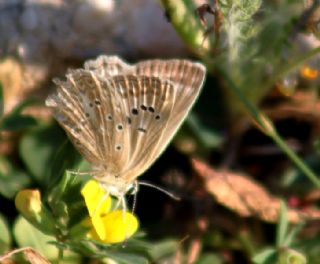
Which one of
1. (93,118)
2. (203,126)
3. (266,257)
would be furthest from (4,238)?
(203,126)

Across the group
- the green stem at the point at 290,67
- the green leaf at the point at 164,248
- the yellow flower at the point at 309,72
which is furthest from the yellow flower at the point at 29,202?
the yellow flower at the point at 309,72

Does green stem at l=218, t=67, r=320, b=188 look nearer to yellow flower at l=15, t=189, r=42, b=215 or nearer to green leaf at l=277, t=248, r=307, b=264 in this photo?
green leaf at l=277, t=248, r=307, b=264

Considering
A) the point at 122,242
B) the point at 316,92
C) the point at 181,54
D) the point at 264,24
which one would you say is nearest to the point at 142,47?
the point at 181,54

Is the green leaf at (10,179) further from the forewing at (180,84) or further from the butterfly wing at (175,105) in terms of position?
the forewing at (180,84)

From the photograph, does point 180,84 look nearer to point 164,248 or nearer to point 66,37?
point 164,248

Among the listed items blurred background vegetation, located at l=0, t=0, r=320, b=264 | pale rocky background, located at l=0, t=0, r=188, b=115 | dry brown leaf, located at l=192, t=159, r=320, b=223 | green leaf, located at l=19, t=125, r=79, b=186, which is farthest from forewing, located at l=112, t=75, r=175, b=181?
pale rocky background, located at l=0, t=0, r=188, b=115

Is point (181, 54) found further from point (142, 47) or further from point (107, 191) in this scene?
point (107, 191)
